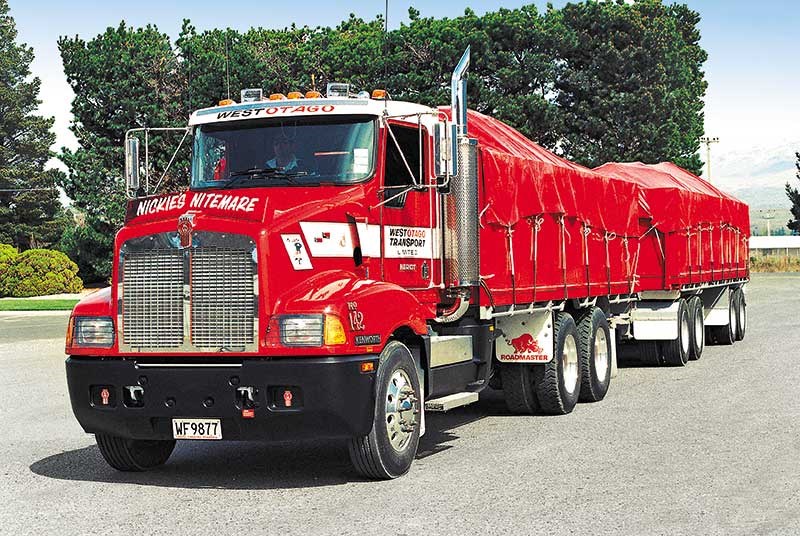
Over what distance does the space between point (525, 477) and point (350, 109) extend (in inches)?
133

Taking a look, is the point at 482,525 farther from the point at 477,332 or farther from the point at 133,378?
the point at 477,332

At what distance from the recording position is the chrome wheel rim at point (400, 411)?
9461mm

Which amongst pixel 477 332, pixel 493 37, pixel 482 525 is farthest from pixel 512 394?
pixel 493 37

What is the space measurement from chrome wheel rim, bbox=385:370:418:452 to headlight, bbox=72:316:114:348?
221 centimetres

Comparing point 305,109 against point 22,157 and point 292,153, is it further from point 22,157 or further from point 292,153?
point 22,157

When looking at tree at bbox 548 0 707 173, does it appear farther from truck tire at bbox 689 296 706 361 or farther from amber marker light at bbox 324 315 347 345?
amber marker light at bbox 324 315 347 345

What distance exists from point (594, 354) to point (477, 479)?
577 centimetres

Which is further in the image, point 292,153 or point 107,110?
point 107,110

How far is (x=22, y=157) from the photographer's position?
81.9 metres

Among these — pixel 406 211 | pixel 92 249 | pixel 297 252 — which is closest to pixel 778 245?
pixel 92 249

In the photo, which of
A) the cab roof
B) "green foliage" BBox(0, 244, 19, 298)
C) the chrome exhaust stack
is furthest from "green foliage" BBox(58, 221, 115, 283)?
the cab roof

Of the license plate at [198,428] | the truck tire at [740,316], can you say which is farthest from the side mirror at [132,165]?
the truck tire at [740,316]

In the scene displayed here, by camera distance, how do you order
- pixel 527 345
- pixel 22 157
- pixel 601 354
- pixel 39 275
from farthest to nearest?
pixel 22 157 → pixel 39 275 → pixel 601 354 → pixel 527 345

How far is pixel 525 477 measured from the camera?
9.45 m
